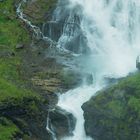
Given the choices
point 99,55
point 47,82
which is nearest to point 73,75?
point 47,82

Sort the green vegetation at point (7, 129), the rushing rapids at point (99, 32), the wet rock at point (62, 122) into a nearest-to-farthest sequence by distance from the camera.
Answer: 1. the green vegetation at point (7, 129)
2. the wet rock at point (62, 122)
3. the rushing rapids at point (99, 32)

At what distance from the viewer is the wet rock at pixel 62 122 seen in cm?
3222

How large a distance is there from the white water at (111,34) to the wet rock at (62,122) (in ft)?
15.3

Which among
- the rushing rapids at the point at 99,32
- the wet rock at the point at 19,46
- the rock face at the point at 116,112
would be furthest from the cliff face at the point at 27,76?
the rock face at the point at 116,112

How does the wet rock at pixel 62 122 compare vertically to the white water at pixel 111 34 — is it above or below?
below

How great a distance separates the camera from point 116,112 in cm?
2975

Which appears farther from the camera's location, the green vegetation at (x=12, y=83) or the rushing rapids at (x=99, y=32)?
the rushing rapids at (x=99, y=32)

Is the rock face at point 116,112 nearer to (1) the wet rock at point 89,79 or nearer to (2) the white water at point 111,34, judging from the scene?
(1) the wet rock at point 89,79

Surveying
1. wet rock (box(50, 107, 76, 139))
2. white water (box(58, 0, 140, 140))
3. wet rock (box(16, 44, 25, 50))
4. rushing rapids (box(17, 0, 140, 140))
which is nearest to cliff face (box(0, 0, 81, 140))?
wet rock (box(16, 44, 25, 50))

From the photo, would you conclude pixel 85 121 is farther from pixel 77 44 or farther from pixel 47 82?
pixel 77 44

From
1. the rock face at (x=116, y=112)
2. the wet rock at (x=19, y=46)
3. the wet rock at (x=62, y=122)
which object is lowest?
the wet rock at (x=62, y=122)

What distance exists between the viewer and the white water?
3806cm

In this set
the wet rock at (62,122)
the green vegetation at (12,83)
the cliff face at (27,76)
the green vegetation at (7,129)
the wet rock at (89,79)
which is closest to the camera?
the green vegetation at (7,129)

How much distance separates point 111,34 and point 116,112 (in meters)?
12.6
